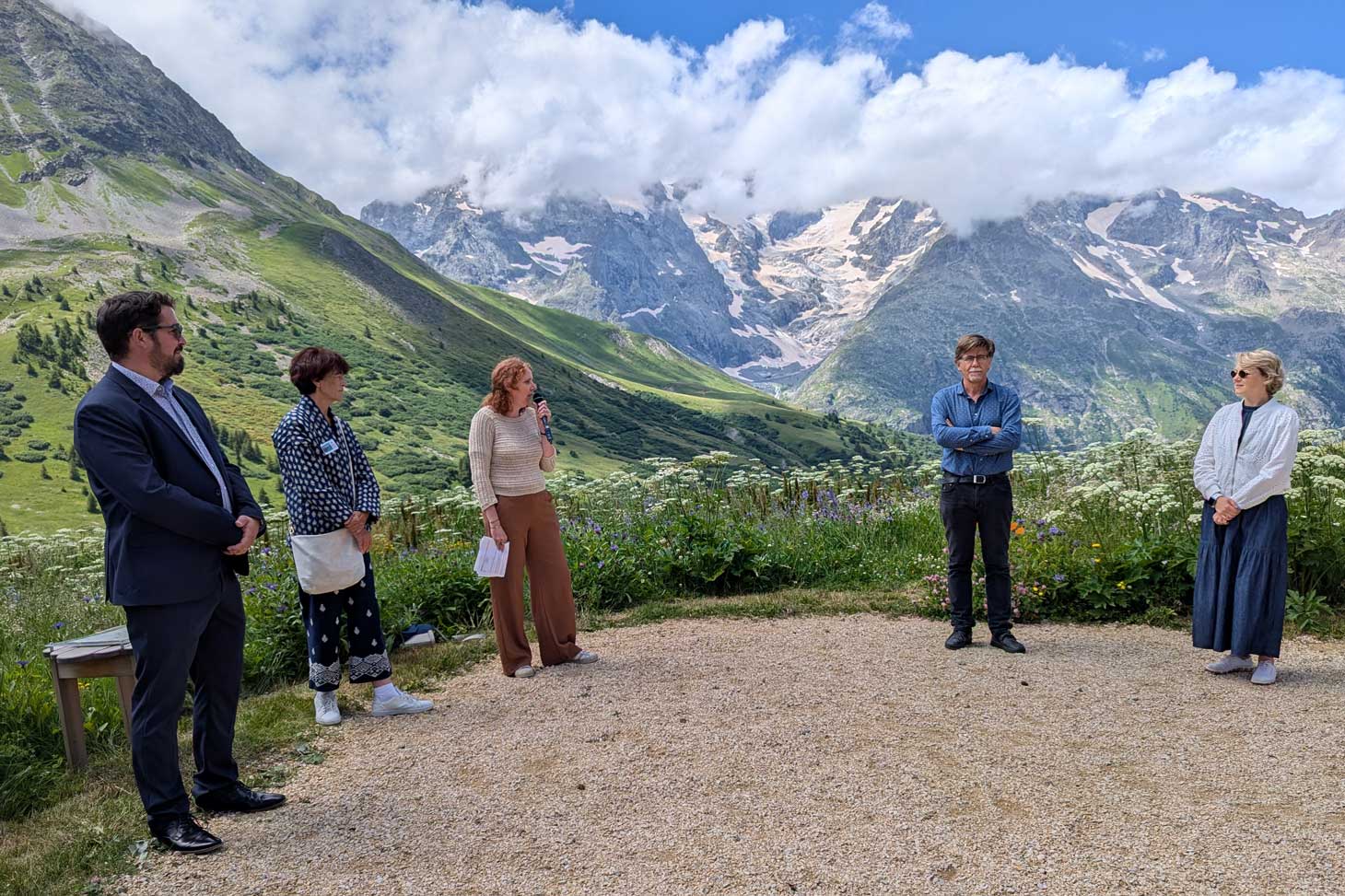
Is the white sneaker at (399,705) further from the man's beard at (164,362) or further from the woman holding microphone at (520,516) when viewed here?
the man's beard at (164,362)

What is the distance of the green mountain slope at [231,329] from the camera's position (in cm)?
10050

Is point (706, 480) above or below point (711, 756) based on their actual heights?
above

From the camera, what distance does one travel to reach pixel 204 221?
17412 cm

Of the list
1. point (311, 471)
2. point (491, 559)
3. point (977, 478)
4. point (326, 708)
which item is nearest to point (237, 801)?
point (326, 708)

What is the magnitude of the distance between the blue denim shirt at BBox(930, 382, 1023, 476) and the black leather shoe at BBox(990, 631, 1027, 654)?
4.64 feet

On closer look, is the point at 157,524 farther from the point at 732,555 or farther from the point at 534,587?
the point at 732,555

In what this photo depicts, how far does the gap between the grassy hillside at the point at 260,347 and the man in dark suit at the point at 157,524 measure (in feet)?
259

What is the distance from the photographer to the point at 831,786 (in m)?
4.69

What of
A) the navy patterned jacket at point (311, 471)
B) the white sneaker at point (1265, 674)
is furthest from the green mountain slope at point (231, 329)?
the white sneaker at point (1265, 674)

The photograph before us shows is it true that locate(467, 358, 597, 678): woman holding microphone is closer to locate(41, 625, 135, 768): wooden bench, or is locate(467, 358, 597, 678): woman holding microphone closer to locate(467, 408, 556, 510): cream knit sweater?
locate(467, 408, 556, 510): cream knit sweater

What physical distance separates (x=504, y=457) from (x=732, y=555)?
3508 mm

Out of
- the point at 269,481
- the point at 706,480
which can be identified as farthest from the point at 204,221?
the point at 706,480

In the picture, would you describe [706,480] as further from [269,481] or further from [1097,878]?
[269,481]

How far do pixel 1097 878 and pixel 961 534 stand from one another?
11.8 feet
